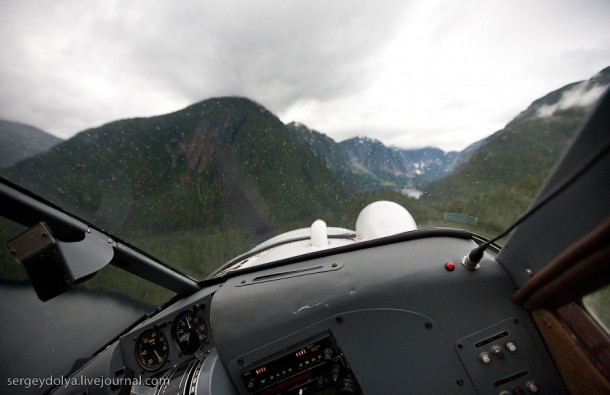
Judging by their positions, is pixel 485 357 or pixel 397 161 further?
pixel 397 161

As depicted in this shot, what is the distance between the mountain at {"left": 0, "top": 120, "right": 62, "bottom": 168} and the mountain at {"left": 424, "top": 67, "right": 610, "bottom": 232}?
7.11 ft

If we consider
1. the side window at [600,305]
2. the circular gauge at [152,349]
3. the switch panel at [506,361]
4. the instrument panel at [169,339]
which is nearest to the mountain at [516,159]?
the side window at [600,305]

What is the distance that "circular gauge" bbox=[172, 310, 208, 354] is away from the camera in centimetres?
191

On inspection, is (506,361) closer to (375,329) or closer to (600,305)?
(600,305)

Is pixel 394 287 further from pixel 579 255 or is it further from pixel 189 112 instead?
pixel 189 112

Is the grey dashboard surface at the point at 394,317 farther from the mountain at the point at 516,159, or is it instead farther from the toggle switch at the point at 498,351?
the mountain at the point at 516,159

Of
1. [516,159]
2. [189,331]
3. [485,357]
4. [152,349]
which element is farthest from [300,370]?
[516,159]

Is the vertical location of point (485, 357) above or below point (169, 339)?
below

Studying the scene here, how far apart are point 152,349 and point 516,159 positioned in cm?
262

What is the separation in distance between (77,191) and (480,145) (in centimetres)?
220

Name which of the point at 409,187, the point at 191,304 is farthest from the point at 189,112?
the point at 409,187

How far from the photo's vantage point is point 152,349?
2.05 metres

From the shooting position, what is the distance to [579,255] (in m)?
0.91

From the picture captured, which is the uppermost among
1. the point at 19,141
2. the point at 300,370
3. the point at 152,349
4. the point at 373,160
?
the point at 19,141
